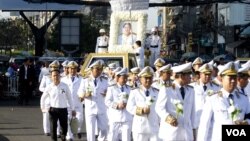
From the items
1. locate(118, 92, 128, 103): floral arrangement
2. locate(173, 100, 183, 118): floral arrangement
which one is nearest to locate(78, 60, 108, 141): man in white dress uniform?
locate(118, 92, 128, 103): floral arrangement

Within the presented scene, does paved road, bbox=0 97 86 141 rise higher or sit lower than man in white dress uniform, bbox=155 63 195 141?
lower

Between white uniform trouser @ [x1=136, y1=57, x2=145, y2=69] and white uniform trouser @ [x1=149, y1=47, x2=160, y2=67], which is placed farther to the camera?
white uniform trouser @ [x1=149, y1=47, x2=160, y2=67]

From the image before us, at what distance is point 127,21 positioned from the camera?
22375 mm

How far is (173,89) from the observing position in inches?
383

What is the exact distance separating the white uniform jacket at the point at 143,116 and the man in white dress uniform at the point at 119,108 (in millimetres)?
1475

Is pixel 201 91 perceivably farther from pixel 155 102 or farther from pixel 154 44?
pixel 154 44

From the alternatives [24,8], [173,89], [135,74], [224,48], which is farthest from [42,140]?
[224,48]

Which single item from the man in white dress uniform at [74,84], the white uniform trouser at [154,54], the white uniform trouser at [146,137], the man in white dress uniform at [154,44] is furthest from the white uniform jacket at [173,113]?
the man in white dress uniform at [154,44]

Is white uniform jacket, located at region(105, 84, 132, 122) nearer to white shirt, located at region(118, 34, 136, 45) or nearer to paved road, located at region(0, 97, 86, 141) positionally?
paved road, located at region(0, 97, 86, 141)

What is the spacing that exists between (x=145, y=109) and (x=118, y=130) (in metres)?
2.20

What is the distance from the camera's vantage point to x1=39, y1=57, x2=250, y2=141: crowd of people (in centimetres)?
853

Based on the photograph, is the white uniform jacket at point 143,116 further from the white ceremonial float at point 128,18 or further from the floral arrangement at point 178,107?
the white ceremonial float at point 128,18

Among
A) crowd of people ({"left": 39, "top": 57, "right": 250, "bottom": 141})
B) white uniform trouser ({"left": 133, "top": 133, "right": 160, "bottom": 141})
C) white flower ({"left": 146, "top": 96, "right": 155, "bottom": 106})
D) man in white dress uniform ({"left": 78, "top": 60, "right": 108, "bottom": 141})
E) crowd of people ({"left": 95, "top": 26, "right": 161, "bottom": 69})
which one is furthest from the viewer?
crowd of people ({"left": 95, "top": 26, "right": 161, "bottom": 69})

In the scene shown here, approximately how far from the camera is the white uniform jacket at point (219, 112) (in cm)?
844
